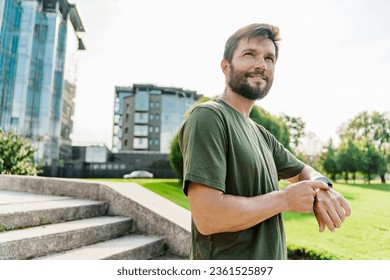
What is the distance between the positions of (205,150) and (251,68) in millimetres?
354

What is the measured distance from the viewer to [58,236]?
199 centimetres

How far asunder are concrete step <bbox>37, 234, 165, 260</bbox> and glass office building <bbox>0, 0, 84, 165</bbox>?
144cm

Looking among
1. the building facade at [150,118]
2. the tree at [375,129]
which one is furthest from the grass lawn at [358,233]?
the building facade at [150,118]

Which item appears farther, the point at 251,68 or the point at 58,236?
the point at 58,236

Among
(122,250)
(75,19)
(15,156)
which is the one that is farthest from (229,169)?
(15,156)

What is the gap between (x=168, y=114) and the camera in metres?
32.9

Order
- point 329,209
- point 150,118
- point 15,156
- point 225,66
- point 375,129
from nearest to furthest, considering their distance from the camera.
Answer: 1. point 329,209
2. point 225,66
3. point 375,129
4. point 15,156
5. point 150,118

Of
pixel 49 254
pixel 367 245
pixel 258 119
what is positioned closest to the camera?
A: pixel 49 254

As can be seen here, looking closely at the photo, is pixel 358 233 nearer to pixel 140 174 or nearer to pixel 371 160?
pixel 371 160

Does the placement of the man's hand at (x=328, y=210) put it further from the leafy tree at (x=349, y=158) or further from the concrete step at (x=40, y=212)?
the leafy tree at (x=349, y=158)

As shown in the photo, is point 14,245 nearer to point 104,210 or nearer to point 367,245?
point 104,210

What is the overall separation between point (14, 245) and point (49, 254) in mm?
252

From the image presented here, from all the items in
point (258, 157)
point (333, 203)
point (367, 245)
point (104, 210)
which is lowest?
point (367, 245)

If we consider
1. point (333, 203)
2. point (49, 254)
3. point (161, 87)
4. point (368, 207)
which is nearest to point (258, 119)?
point (368, 207)
